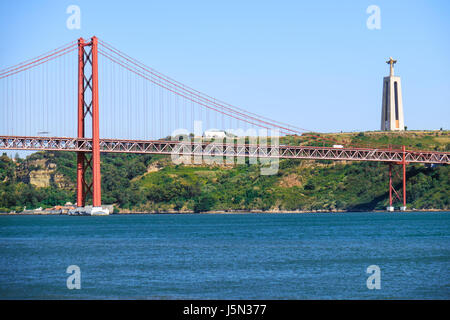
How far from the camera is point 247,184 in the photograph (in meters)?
96.6

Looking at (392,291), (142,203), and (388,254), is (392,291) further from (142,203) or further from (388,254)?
(142,203)

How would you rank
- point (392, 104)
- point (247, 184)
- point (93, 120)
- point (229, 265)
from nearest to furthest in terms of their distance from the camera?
1. point (229, 265)
2. point (93, 120)
3. point (247, 184)
4. point (392, 104)

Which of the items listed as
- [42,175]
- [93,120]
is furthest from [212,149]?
[42,175]

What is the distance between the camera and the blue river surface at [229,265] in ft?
74.0

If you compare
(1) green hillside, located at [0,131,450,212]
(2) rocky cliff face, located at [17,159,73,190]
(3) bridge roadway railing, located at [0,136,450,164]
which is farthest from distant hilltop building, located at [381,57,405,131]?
(2) rocky cliff face, located at [17,159,73,190]

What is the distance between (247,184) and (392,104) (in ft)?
91.8

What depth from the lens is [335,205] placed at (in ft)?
293

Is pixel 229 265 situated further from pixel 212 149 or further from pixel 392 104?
pixel 392 104

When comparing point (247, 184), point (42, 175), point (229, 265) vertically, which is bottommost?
point (229, 265)

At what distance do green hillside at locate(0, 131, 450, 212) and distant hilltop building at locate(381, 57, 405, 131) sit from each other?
2514 mm

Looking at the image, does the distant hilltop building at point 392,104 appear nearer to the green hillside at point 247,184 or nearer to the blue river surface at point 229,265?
the green hillside at point 247,184

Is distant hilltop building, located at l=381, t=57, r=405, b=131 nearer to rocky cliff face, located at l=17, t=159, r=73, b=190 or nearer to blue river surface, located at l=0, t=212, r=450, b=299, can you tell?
rocky cliff face, located at l=17, t=159, r=73, b=190

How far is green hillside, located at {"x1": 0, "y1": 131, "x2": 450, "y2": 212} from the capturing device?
290 feet

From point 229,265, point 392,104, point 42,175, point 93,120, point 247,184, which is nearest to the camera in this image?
point 229,265
